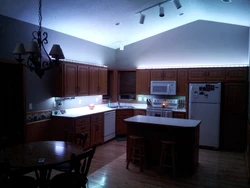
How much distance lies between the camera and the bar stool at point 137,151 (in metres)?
3.86

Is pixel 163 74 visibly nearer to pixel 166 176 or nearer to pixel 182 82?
pixel 182 82

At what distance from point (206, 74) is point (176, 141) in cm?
Answer: 257

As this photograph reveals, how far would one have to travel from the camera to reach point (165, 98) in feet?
21.1

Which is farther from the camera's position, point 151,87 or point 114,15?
point 151,87

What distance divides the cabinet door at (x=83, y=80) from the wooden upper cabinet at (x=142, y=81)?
1785mm

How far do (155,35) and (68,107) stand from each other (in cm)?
346

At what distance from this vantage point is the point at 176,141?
3832 millimetres

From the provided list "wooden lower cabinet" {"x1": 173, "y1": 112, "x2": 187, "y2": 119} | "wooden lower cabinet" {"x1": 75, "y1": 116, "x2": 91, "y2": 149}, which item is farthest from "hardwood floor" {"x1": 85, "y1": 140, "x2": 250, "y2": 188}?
"wooden lower cabinet" {"x1": 173, "y1": 112, "x2": 187, "y2": 119}

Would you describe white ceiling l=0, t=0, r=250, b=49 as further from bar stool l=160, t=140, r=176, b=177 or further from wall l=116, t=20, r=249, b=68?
bar stool l=160, t=140, r=176, b=177

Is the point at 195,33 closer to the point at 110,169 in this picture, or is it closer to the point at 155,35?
the point at 155,35

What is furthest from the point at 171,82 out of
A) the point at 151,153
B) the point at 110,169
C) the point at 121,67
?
the point at 110,169

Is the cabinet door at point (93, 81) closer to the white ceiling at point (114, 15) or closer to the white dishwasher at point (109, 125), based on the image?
the white dishwasher at point (109, 125)

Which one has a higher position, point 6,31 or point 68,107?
point 6,31

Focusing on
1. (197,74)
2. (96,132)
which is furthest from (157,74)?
(96,132)
